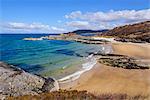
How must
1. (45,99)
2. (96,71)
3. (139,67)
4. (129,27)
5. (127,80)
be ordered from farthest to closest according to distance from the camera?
(129,27), (139,67), (96,71), (127,80), (45,99)

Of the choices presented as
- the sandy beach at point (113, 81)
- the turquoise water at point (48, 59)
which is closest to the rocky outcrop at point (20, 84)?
the sandy beach at point (113, 81)

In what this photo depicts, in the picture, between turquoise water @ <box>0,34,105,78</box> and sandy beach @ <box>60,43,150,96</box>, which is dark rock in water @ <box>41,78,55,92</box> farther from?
turquoise water @ <box>0,34,105,78</box>

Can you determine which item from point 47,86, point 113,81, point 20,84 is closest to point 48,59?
point 113,81

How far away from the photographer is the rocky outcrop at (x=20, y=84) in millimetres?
15303

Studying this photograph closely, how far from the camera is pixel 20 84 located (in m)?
16.8

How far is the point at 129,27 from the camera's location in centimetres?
10531

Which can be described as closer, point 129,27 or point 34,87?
point 34,87

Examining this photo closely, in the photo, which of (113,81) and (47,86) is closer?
(47,86)

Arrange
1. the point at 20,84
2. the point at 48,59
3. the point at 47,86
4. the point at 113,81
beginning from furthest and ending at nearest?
the point at 48,59
the point at 113,81
the point at 47,86
the point at 20,84

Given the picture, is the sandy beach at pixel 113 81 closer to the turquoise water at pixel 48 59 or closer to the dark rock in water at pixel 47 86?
the dark rock in water at pixel 47 86

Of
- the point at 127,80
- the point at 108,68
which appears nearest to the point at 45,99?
the point at 127,80

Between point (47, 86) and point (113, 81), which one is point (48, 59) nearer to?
point (113, 81)

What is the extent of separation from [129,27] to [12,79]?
91.2 metres

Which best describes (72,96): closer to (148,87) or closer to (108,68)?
(148,87)
